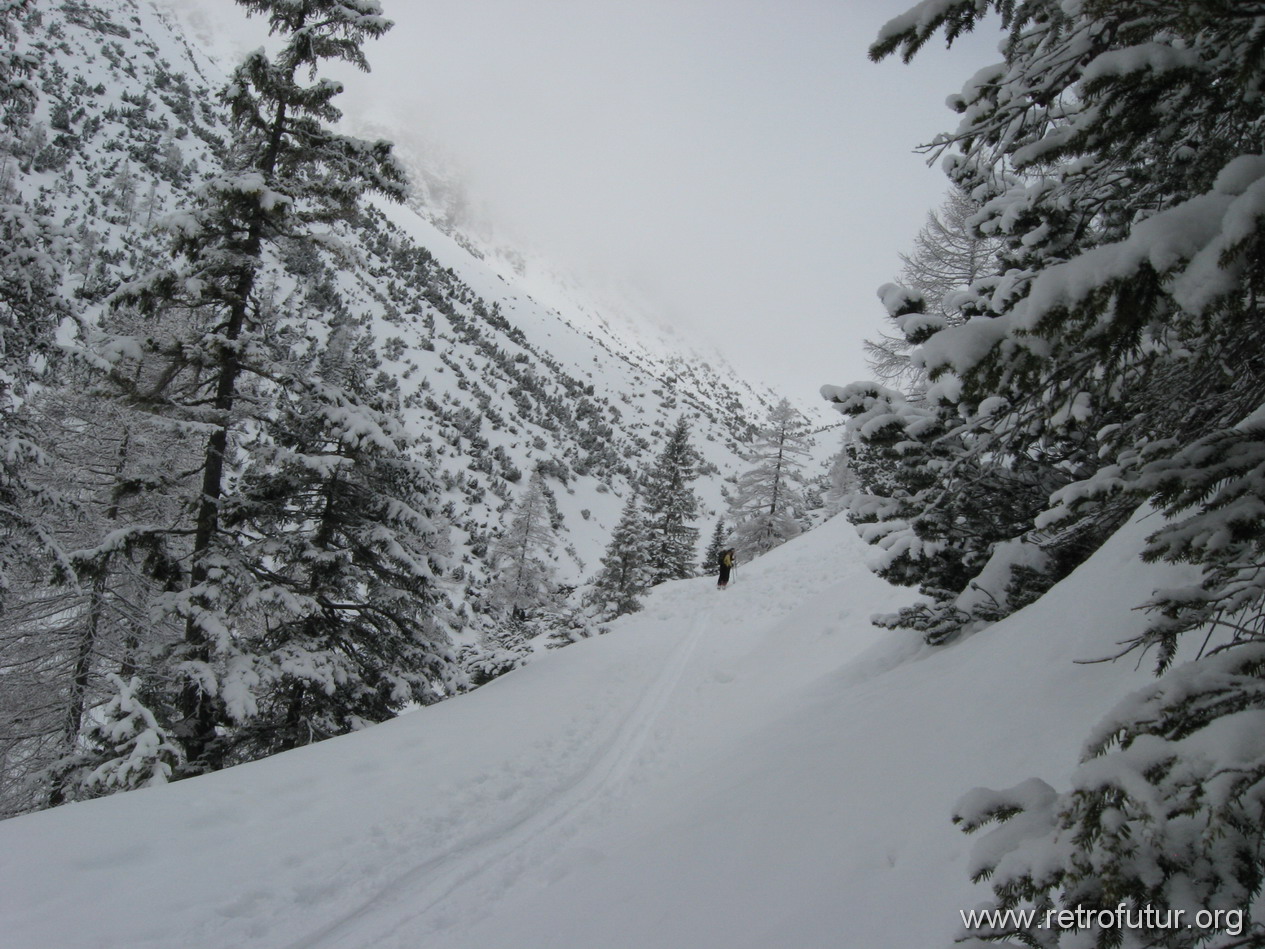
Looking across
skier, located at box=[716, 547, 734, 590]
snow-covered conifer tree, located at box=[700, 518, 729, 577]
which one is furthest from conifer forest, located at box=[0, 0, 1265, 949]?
snow-covered conifer tree, located at box=[700, 518, 729, 577]

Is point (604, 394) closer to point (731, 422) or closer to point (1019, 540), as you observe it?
point (731, 422)

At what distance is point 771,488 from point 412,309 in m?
32.6

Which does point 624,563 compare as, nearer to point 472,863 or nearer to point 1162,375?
point 472,863

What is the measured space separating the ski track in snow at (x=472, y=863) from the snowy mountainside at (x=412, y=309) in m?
20.1

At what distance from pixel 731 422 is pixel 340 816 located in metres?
72.6

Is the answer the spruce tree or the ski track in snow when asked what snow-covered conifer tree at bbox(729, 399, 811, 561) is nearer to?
the spruce tree

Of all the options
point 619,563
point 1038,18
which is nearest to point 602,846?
point 1038,18

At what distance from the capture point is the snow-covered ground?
116 inches

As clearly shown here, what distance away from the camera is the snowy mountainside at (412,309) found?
106 ft

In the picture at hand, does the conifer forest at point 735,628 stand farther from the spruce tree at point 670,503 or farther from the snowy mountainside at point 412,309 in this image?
the snowy mountainside at point 412,309

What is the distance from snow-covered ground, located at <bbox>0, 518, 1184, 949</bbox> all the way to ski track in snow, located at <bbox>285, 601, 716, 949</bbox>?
0.07ft

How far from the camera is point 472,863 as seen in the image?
5.03m

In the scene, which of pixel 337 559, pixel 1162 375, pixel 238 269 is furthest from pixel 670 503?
pixel 1162 375

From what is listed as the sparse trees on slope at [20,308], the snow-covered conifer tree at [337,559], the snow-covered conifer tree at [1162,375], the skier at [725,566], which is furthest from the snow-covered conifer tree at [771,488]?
the snow-covered conifer tree at [1162,375]
